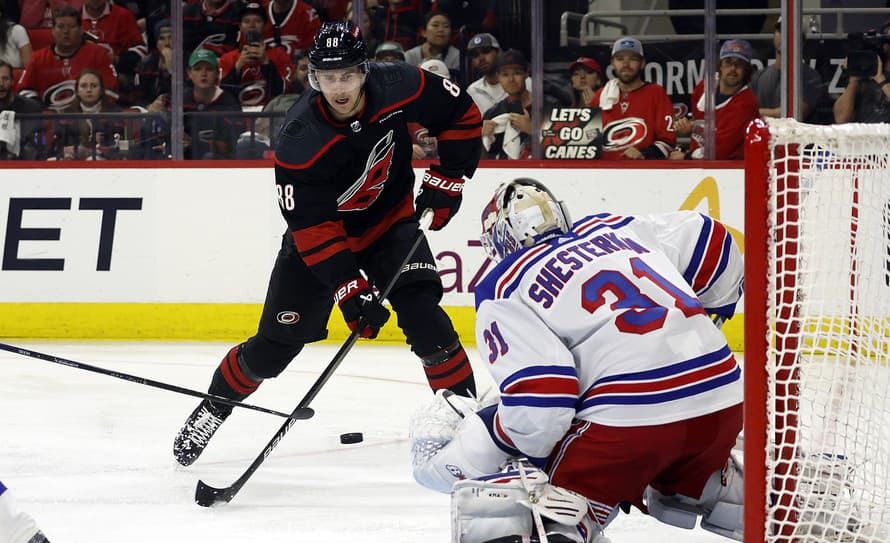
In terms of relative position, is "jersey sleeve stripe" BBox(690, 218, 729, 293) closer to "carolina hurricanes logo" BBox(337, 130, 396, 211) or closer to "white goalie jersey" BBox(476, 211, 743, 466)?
"white goalie jersey" BBox(476, 211, 743, 466)

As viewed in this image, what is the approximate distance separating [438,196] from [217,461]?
95cm

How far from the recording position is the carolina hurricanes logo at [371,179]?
323 centimetres

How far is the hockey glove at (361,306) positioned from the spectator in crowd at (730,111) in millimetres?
2946

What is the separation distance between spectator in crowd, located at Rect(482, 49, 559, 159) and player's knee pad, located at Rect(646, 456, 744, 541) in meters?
3.68

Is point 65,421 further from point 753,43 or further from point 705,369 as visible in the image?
point 753,43

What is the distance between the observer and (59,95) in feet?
20.3

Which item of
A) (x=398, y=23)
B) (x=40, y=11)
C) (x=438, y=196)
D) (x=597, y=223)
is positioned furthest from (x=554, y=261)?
(x=40, y=11)

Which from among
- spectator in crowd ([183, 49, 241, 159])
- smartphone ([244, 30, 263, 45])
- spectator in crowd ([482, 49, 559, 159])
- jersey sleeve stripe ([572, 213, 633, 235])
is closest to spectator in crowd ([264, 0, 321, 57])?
smartphone ([244, 30, 263, 45])

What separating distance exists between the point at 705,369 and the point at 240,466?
1722 mm

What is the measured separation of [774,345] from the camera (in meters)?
1.85

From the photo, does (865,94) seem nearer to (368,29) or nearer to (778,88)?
(778,88)

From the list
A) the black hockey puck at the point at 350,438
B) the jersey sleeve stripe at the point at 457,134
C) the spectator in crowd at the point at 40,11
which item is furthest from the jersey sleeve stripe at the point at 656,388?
the spectator in crowd at the point at 40,11

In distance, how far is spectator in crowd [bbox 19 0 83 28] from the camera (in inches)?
246

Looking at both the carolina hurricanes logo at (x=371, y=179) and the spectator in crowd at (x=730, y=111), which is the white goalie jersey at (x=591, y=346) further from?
the spectator in crowd at (x=730, y=111)
